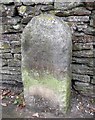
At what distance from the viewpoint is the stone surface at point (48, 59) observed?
2619 mm

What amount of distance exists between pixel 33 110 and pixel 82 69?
75 cm

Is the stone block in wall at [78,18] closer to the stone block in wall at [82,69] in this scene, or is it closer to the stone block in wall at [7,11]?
the stone block in wall at [82,69]

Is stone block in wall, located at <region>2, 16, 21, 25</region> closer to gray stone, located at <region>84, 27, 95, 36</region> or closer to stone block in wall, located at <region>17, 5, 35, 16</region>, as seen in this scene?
stone block in wall, located at <region>17, 5, 35, 16</region>

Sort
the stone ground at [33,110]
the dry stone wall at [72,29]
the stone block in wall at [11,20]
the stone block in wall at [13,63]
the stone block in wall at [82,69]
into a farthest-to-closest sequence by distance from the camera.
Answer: the stone block in wall at [13,63]
the stone block in wall at [11,20]
the stone block in wall at [82,69]
the dry stone wall at [72,29]
the stone ground at [33,110]

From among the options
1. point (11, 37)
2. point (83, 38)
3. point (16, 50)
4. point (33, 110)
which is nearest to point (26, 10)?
point (11, 37)

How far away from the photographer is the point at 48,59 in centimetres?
268

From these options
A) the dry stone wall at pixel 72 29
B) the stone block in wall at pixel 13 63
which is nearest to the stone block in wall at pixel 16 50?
the dry stone wall at pixel 72 29

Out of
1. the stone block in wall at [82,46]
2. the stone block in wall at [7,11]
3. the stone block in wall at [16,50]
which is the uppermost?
the stone block in wall at [7,11]

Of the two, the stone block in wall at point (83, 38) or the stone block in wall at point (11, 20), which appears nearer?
the stone block in wall at point (83, 38)

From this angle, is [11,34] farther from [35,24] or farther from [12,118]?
[12,118]

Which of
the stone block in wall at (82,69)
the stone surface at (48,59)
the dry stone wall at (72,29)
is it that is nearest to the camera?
the stone surface at (48,59)

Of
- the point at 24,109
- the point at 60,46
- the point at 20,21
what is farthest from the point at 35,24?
the point at 24,109

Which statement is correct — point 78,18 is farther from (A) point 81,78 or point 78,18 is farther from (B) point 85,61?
(A) point 81,78

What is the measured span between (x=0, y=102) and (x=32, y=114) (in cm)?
48
